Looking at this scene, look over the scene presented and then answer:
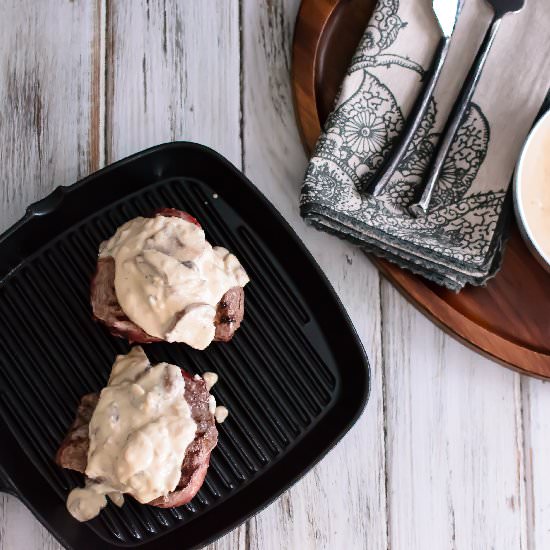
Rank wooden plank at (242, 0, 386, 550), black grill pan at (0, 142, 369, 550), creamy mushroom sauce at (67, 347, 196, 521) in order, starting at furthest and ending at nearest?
wooden plank at (242, 0, 386, 550), black grill pan at (0, 142, 369, 550), creamy mushroom sauce at (67, 347, 196, 521)

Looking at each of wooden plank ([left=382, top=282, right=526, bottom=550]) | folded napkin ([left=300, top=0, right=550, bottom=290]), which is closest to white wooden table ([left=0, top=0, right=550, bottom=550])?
wooden plank ([left=382, top=282, right=526, bottom=550])

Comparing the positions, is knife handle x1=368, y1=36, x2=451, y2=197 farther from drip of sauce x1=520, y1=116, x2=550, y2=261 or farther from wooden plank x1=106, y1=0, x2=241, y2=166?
wooden plank x1=106, y1=0, x2=241, y2=166

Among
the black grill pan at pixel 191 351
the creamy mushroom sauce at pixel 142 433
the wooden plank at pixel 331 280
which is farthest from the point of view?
the wooden plank at pixel 331 280

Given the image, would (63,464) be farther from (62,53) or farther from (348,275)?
(62,53)

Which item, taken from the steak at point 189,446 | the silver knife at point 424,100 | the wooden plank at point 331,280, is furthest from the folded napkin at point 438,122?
the steak at point 189,446

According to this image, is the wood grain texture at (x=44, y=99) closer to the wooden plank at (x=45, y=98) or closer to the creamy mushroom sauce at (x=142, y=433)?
the wooden plank at (x=45, y=98)
